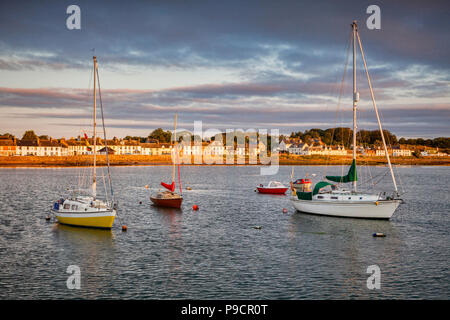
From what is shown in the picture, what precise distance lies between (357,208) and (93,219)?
24523 millimetres

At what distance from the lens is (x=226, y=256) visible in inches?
1078

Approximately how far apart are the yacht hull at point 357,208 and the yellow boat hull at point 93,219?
2033cm

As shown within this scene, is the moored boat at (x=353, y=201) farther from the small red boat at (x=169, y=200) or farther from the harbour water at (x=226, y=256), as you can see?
the small red boat at (x=169, y=200)

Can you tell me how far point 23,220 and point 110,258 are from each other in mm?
18316

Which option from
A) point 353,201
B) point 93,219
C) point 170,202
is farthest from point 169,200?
point 353,201

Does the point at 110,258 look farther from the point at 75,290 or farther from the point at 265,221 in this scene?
the point at 265,221

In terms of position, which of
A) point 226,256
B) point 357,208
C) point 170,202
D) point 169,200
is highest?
point 357,208

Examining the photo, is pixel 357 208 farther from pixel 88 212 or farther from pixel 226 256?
pixel 88 212

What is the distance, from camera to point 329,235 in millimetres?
33812

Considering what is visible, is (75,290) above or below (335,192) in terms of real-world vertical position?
below

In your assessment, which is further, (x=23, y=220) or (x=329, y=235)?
(x=23, y=220)
